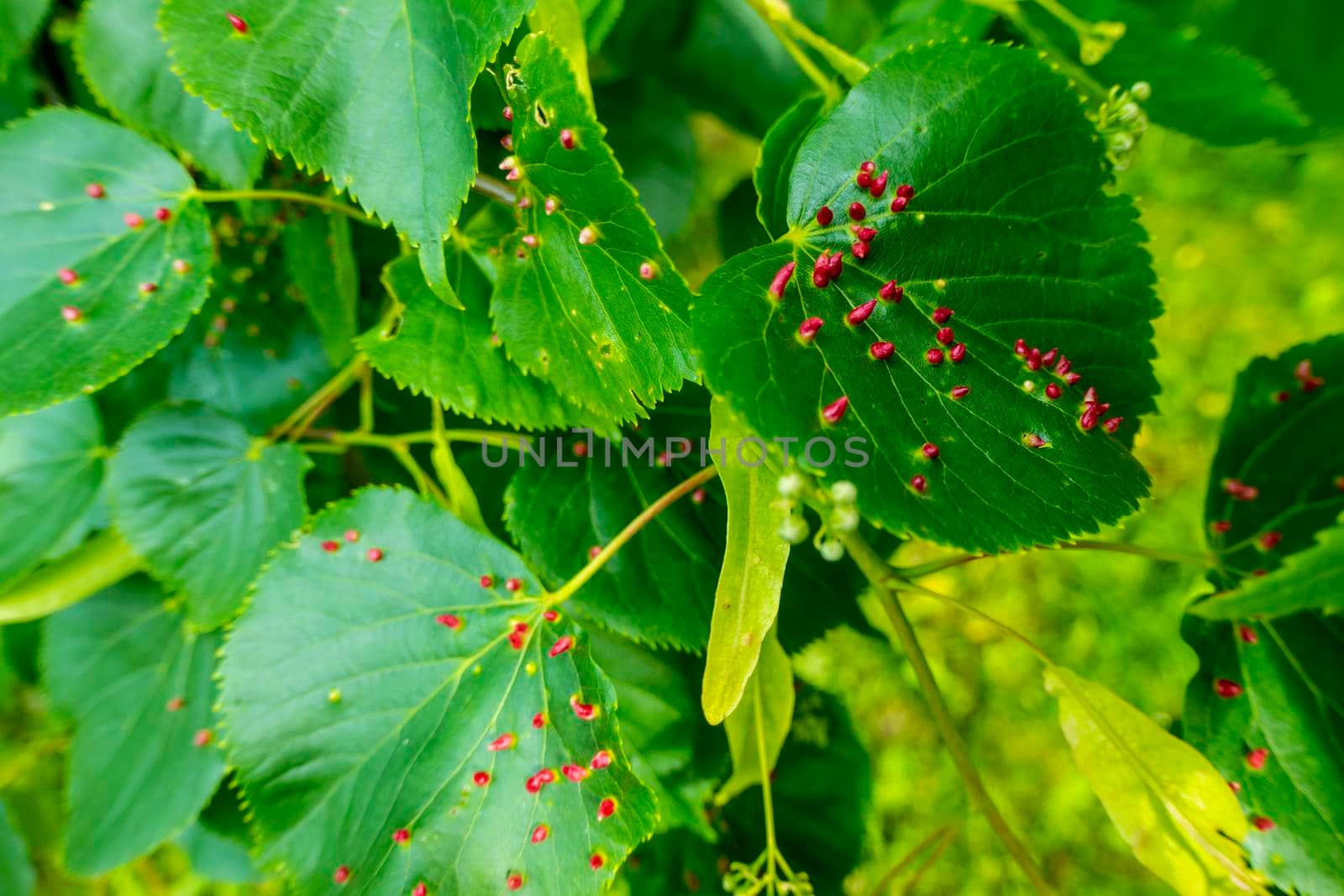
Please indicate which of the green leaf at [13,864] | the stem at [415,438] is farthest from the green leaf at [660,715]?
the green leaf at [13,864]

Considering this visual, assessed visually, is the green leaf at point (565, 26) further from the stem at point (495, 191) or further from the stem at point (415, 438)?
the stem at point (415, 438)

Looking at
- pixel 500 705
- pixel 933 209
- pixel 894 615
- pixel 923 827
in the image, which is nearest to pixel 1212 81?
pixel 933 209

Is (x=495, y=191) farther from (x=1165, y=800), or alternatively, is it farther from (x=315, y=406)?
(x=1165, y=800)

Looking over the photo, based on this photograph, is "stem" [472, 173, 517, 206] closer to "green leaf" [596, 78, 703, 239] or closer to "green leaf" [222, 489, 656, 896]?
"green leaf" [222, 489, 656, 896]

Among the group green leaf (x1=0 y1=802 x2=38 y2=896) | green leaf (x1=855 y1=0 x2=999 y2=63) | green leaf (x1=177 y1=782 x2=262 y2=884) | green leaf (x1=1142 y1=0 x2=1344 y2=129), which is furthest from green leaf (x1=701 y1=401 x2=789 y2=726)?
green leaf (x1=0 y1=802 x2=38 y2=896)

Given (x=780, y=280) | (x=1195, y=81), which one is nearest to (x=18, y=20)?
(x=780, y=280)

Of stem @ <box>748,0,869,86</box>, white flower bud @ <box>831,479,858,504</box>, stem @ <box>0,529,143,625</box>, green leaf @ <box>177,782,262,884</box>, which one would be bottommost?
green leaf @ <box>177,782,262,884</box>

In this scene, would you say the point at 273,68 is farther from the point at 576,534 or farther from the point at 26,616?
the point at 26,616
